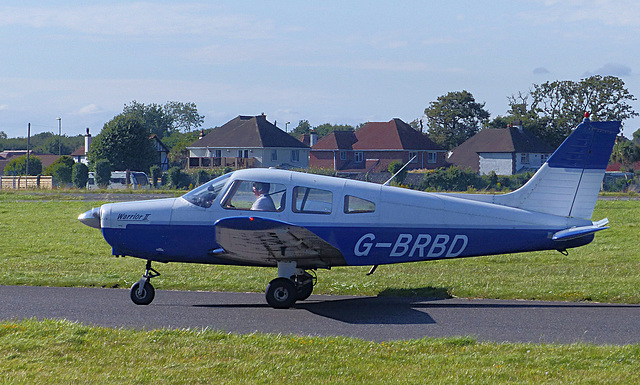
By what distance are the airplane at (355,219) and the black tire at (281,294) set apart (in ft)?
0.05

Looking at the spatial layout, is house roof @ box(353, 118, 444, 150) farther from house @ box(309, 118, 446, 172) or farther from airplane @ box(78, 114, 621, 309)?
airplane @ box(78, 114, 621, 309)

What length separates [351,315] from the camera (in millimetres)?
10711

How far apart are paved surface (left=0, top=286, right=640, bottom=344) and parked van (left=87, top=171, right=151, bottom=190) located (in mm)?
45589

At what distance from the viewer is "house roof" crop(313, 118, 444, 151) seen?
8338 cm

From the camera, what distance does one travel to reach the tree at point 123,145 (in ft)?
227

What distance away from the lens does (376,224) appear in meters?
11.3

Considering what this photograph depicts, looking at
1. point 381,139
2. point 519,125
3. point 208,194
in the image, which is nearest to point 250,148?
point 381,139

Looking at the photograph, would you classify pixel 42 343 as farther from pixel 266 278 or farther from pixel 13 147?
pixel 13 147

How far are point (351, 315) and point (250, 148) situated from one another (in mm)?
64581

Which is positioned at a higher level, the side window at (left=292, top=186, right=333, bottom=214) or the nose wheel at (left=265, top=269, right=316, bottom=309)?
the side window at (left=292, top=186, right=333, bottom=214)

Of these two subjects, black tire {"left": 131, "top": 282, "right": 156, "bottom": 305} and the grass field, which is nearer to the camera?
the grass field

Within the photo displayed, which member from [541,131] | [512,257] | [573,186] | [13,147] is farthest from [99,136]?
[13,147]

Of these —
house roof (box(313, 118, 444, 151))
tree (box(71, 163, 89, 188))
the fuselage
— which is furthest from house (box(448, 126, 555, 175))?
the fuselage

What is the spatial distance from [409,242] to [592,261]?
270 inches
